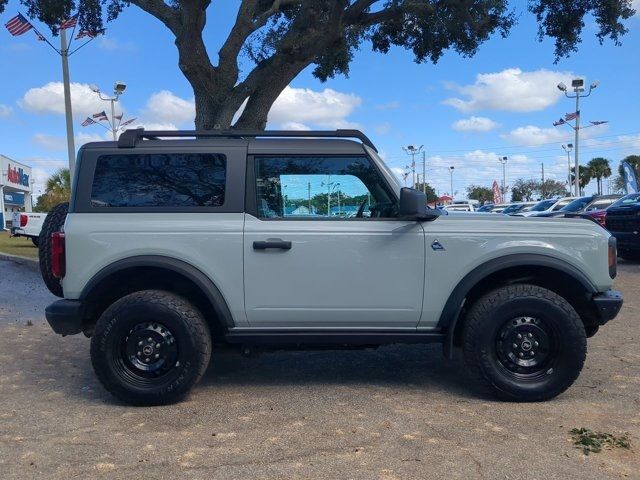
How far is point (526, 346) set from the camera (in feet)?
15.0

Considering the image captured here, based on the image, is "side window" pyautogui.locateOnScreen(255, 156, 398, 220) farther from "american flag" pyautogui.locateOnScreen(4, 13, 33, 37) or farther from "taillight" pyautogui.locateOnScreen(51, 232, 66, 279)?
"american flag" pyautogui.locateOnScreen(4, 13, 33, 37)

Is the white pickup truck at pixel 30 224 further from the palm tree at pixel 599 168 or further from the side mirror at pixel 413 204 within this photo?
the palm tree at pixel 599 168

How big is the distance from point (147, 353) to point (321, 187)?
1861mm

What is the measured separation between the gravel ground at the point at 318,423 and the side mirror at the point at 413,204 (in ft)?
4.77

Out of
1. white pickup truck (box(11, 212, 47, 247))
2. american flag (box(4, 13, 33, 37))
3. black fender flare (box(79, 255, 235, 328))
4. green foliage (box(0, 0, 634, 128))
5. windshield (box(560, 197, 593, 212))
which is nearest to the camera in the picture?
black fender flare (box(79, 255, 235, 328))

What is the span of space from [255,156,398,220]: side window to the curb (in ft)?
36.1

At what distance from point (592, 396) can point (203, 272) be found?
319 centimetres

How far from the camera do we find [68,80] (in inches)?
666

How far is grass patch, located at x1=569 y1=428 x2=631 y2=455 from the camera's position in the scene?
12.0 ft

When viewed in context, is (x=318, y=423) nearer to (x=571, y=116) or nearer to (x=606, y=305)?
(x=606, y=305)

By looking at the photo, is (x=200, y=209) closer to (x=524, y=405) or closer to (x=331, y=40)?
(x=524, y=405)

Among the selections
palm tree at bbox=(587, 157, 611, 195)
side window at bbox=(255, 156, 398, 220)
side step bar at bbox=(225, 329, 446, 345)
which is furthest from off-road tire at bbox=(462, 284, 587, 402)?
palm tree at bbox=(587, 157, 611, 195)

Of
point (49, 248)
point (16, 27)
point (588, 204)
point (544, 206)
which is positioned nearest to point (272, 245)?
point (49, 248)

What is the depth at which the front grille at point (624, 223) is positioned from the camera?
484 inches
